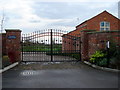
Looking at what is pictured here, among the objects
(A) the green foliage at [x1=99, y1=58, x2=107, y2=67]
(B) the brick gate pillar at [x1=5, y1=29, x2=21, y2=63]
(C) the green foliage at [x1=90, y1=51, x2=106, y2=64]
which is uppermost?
(B) the brick gate pillar at [x1=5, y1=29, x2=21, y2=63]

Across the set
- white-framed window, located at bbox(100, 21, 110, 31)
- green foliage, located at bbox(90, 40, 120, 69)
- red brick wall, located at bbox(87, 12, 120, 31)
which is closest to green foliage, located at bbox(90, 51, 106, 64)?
green foliage, located at bbox(90, 40, 120, 69)

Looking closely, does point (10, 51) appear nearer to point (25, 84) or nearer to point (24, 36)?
point (24, 36)

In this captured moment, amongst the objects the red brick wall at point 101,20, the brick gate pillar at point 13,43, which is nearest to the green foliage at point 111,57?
the brick gate pillar at point 13,43

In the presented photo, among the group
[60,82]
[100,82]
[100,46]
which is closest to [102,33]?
[100,46]

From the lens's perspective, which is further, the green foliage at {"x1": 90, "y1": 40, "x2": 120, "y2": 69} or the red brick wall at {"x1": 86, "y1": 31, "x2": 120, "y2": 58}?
the red brick wall at {"x1": 86, "y1": 31, "x2": 120, "y2": 58}

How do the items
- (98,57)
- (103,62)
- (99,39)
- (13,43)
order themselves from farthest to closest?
(13,43) → (99,39) → (98,57) → (103,62)

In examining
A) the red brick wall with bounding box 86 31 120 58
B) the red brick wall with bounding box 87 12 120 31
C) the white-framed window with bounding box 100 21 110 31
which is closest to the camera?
the red brick wall with bounding box 86 31 120 58

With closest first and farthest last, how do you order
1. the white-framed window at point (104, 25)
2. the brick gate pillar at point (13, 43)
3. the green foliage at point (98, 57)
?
the green foliage at point (98, 57) < the brick gate pillar at point (13, 43) < the white-framed window at point (104, 25)

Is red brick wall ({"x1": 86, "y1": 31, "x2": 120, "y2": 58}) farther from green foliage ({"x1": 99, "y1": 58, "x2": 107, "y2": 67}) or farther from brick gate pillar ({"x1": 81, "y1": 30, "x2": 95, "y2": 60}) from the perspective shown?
green foliage ({"x1": 99, "y1": 58, "x2": 107, "y2": 67})

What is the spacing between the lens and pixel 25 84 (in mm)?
5453

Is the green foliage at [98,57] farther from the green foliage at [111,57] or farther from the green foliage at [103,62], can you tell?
the green foliage at [103,62]

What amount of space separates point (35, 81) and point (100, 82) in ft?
8.23

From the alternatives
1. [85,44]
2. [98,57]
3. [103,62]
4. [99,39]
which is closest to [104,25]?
[85,44]

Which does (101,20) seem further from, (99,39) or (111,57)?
(111,57)
